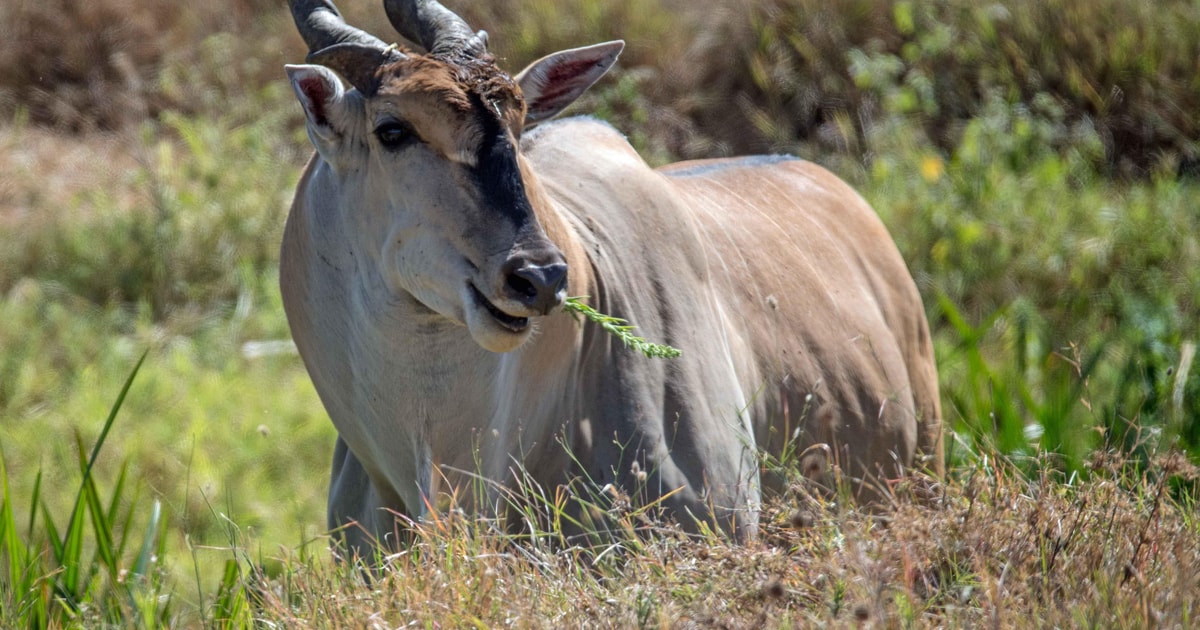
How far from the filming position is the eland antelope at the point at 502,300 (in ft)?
10.6

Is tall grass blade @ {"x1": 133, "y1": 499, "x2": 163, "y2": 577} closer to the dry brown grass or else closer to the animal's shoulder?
the animal's shoulder

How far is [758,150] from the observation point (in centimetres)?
948

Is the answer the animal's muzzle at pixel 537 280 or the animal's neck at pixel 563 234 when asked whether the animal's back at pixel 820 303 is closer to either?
the animal's neck at pixel 563 234

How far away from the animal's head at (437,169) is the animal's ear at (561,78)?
181mm

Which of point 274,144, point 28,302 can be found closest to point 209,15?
point 274,144

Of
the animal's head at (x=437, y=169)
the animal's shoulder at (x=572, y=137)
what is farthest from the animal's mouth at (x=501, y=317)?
the animal's shoulder at (x=572, y=137)

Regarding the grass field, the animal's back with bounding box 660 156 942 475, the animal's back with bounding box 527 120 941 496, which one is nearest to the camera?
the grass field

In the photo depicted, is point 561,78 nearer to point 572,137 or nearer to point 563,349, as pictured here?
point 572,137

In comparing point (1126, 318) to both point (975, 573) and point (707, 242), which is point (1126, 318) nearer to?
point (707, 242)

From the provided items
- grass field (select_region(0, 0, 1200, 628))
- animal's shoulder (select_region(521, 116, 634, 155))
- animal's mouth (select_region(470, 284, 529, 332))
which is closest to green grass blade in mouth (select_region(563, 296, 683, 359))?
animal's mouth (select_region(470, 284, 529, 332))

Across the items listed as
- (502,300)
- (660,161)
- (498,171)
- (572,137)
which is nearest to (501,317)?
(502,300)

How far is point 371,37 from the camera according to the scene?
348 centimetres

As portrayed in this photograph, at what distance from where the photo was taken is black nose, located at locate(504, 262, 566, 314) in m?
3.04

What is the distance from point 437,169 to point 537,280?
414 millimetres
